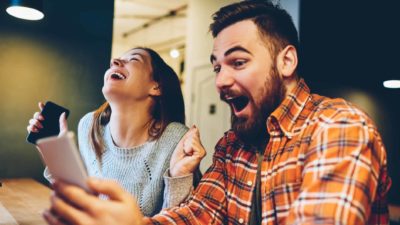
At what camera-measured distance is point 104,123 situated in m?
1.91

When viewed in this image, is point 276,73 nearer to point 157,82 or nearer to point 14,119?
point 157,82

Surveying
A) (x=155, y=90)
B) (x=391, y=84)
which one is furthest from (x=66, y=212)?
(x=391, y=84)

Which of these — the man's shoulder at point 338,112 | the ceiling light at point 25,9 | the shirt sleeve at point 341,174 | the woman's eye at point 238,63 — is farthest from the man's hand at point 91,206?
the ceiling light at point 25,9

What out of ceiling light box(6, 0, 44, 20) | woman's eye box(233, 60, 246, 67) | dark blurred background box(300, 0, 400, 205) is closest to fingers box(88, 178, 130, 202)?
woman's eye box(233, 60, 246, 67)

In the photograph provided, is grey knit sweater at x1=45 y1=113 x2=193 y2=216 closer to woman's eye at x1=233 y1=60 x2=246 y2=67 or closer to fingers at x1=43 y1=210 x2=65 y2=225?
woman's eye at x1=233 y1=60 x2=246 y2=67

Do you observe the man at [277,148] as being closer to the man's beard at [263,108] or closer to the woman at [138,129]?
the man's beard at [263,108]

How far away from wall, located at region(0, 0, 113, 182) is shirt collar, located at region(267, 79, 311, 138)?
4.83 ft

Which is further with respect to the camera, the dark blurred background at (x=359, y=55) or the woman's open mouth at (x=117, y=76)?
the dark blurred background at (x=359, y=55)

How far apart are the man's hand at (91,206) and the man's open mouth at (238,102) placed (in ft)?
2.33

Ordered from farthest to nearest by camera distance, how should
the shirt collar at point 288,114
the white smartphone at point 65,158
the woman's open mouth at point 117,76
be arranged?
the woman's open mouth at point 117,76 → the shirt collar at point 288,114 → the white smartphone at point 65,158

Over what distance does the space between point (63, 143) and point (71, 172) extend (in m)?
0.06

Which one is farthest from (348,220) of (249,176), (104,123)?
(104,123)

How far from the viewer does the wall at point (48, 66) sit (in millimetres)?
1928

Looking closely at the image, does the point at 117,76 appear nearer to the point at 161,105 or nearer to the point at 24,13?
the point at 161,105
